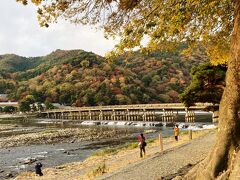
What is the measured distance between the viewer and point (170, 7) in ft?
36.4

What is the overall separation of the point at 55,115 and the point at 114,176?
11770 centimetres

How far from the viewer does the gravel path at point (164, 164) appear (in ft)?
52.6

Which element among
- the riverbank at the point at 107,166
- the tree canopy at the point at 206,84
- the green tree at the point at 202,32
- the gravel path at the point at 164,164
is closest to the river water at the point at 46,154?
the riverbank at the point at 107,166

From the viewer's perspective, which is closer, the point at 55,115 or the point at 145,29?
the point at 145,29

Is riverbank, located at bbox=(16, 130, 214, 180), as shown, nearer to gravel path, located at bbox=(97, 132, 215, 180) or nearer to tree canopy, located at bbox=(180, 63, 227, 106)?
gravel path, located at bbox=(97, 132, 215, 180)

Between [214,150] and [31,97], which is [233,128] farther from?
[31,97]

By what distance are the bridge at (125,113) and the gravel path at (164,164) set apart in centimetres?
4949

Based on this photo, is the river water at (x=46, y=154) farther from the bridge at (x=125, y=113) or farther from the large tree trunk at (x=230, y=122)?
the bridge at (x=125, y=113)

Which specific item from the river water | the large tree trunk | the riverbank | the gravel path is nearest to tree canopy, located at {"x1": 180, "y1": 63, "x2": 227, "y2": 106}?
the riverbank

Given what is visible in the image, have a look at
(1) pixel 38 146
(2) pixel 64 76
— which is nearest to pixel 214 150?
(1) pixel 38 146

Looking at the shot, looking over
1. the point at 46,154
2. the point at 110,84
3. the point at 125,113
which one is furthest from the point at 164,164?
the point at 110,84

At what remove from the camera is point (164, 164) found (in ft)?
60.0

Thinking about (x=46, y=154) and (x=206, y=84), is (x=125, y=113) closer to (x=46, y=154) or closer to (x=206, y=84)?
(x=46, y=154)

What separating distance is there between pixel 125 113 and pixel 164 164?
92.0m
